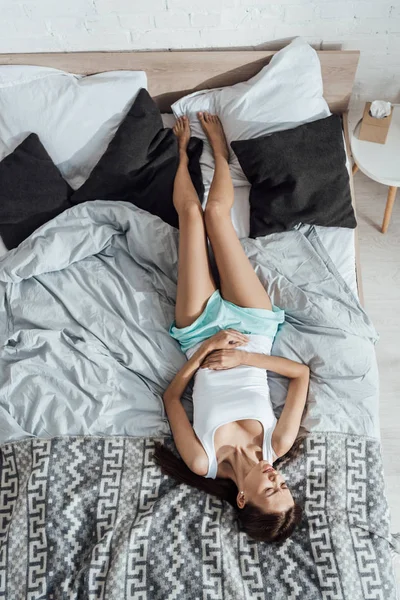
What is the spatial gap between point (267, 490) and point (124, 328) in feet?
2.23

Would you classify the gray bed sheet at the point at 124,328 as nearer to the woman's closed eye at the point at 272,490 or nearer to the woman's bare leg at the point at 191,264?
the woman's bare leg at the point at 191,264

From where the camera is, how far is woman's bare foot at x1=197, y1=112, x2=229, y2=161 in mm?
2156

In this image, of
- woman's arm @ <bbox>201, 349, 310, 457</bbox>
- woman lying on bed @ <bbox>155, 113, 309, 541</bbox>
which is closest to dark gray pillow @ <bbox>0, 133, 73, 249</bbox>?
woman lying on bed @ <bbox>155, 113, 309, 541</bbox>

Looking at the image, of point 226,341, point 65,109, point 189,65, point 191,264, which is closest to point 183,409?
point 226,341

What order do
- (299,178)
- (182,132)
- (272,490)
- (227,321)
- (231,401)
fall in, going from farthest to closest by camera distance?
(182,132) < (299,178) < (227,321) < (231,401) < (272,490)

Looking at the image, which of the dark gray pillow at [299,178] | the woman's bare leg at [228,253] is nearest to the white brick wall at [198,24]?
the dark gray pillow at [299,178]

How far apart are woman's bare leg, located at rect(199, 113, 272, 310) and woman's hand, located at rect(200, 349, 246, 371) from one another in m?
0.16

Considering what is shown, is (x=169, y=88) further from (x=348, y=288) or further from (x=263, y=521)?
(x=263, y=521)

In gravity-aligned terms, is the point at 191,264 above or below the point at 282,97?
below

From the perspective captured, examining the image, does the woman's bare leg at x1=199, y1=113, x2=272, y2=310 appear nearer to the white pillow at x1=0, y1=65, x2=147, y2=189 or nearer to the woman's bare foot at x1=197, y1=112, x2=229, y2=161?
the woman's bare foot at x1=197, y1=112, x2=229, y2=161

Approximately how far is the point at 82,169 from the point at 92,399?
90 centimetres

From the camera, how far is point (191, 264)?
1.87m

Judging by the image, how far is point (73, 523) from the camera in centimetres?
163

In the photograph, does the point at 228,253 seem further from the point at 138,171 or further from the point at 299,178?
the point at 138,171
